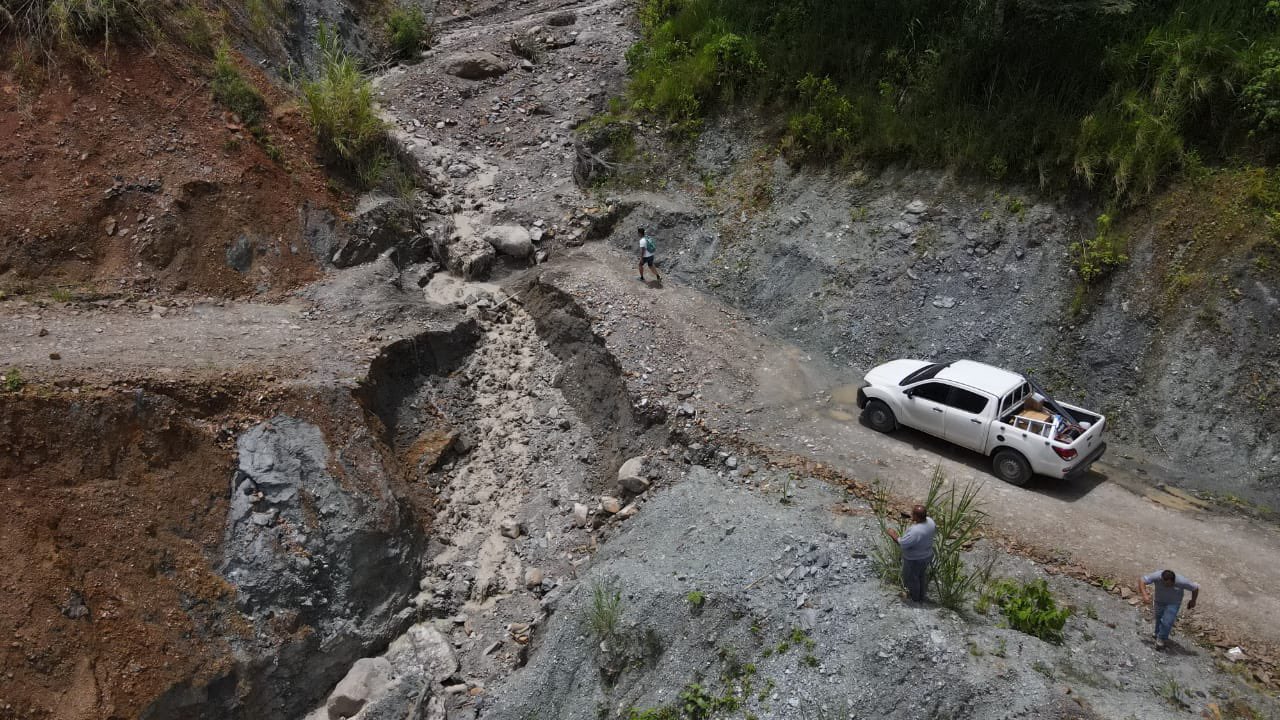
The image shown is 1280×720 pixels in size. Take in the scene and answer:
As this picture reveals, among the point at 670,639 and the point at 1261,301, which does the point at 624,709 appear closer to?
the point at 670,639

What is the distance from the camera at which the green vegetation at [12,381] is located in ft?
35.5

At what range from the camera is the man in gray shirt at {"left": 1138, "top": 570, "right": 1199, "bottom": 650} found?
8602mm

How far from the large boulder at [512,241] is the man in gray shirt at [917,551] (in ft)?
36.1

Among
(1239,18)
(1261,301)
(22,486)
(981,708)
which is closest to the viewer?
(981,708)

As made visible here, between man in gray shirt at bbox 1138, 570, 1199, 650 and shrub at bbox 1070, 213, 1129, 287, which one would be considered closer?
man in gray shirt at bbox 1138, 570, 1199, 650

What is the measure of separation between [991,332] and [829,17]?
27.6 ft

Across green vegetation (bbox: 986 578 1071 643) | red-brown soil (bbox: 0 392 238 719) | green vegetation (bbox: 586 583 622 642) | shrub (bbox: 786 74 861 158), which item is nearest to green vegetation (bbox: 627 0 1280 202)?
shrub (bbox: 786 74 861 158)

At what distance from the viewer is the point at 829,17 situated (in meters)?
17.9

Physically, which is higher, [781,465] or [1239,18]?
[1239,18]

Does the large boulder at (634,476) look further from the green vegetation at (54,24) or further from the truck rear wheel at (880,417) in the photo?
the green vegetation at (54,24)

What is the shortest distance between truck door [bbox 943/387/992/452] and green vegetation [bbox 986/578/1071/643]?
3039 mm

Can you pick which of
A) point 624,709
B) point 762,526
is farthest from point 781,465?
point 624,709

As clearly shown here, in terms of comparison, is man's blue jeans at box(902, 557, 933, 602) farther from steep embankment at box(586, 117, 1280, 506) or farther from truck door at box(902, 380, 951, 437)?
steep embankment at box(586, 117, 1280, 506)

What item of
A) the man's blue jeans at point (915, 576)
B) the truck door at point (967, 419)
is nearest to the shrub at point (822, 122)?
the truck door at point (967, 419)
